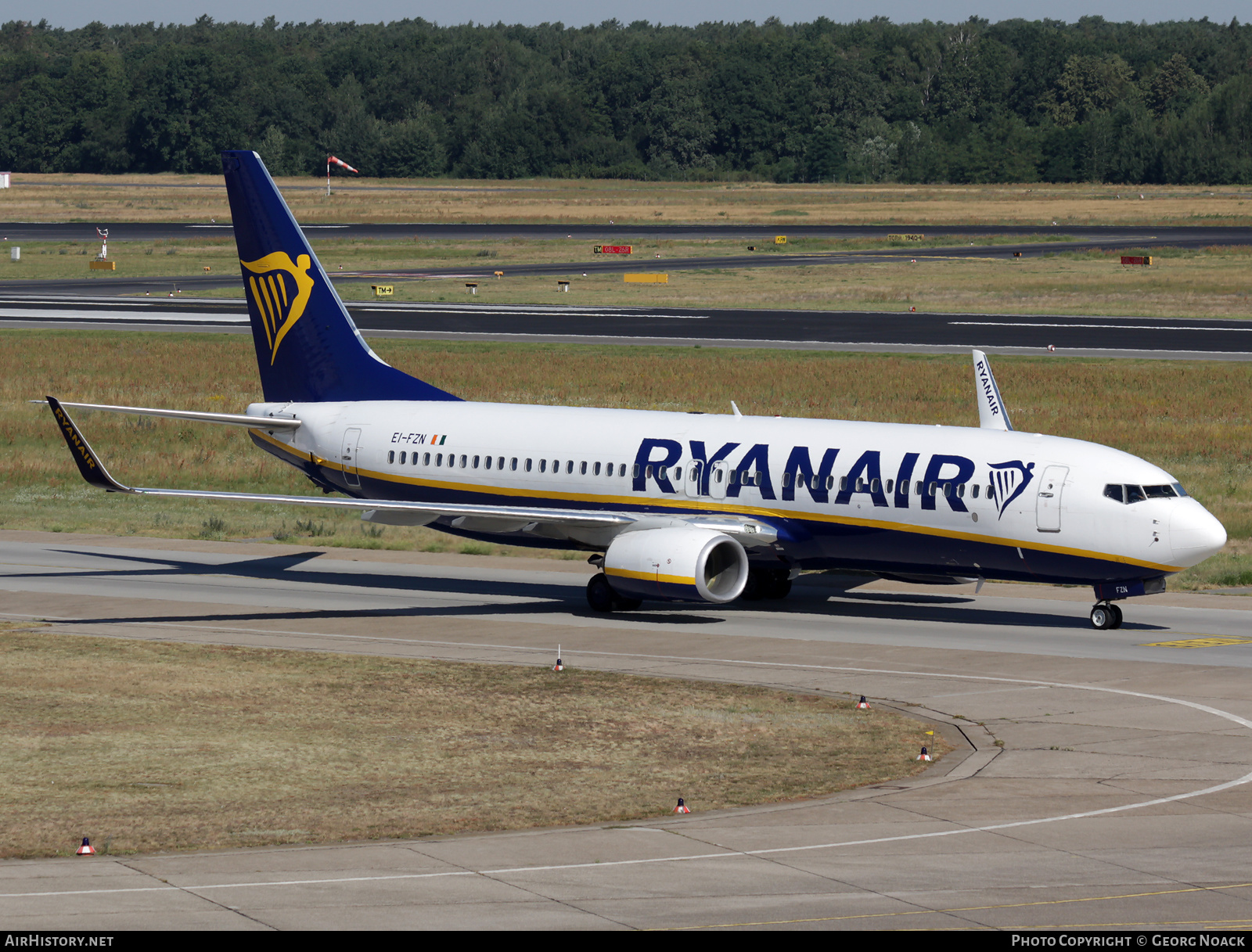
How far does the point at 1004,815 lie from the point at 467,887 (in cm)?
719

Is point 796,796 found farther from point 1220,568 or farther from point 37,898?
point 1220,568

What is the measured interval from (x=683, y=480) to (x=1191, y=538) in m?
10.8

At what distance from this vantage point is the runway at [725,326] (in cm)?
8819

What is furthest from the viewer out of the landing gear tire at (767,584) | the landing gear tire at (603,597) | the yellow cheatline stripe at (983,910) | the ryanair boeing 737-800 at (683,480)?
the landing gear tire at (767,584)

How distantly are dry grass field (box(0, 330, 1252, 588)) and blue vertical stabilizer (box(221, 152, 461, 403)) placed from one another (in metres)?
6.10

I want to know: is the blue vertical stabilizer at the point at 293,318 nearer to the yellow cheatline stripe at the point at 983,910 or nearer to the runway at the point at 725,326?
the yellow cheatline stripe at the point at 983,910

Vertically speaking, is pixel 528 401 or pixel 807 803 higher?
pixel 528 401

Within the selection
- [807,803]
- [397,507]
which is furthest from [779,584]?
[807,803]

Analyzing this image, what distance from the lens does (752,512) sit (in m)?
38.0

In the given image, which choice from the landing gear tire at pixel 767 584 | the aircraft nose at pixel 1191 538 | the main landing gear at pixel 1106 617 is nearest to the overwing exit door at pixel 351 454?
the landing gear tire at pixel 767 584

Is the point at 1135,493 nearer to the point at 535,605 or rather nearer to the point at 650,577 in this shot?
the point at 650,577

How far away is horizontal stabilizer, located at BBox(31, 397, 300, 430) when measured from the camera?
39.9 meters

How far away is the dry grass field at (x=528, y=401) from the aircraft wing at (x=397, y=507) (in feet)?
31.1

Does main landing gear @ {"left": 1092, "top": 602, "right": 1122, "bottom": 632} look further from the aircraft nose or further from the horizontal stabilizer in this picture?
the horizontal stabilizer
